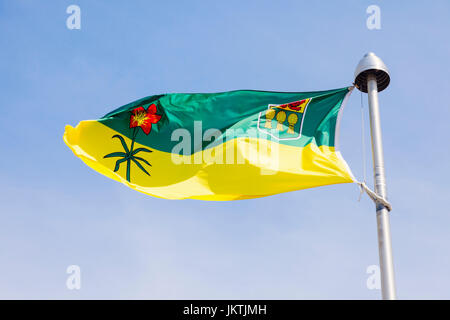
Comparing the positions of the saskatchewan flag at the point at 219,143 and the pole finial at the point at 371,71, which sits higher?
the pole finial at the point at 371,71

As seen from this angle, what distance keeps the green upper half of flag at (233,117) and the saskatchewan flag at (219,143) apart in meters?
0.02

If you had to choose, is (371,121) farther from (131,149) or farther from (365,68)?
(131,149)

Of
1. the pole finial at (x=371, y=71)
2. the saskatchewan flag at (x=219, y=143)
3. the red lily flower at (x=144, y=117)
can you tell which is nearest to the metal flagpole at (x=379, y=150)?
the pole finial at (x=371, y=71)

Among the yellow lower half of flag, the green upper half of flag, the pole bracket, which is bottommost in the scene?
the pole bracket

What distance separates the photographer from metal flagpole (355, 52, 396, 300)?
1006 cm

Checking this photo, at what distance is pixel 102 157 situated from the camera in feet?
46.9

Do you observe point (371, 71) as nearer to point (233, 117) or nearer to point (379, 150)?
point (379, 150)

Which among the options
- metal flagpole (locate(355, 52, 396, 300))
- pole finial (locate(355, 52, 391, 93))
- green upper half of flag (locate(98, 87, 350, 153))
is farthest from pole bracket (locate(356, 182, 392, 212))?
pole finial (locate(355, 52, 391, 93))

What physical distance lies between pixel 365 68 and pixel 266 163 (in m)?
3.01

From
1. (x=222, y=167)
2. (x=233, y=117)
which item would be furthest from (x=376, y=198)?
(x=233, y=117)

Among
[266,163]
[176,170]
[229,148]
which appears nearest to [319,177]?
[266,163]

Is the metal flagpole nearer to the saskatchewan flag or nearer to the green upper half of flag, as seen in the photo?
the saskatchewan flag

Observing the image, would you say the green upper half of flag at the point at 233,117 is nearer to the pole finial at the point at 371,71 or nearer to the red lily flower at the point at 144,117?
the red lily flower at the point at 144,117

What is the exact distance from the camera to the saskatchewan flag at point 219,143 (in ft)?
41.2
